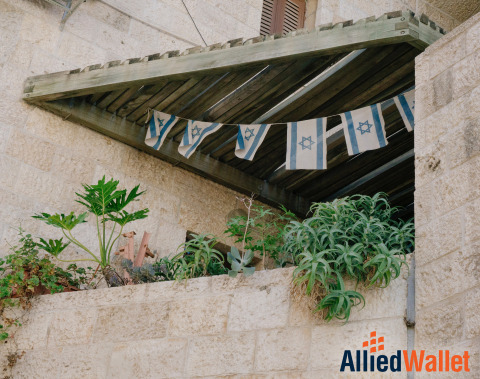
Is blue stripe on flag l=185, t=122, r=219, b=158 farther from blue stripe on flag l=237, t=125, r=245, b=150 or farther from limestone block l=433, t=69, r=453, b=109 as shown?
limestone block l=433, t=69, r=453, b=109

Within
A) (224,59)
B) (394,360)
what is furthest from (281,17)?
(394,360)

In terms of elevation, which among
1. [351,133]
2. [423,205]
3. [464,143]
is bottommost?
[423,205]

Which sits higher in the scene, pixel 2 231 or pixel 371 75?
pixel 371 75

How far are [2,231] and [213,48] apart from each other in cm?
263

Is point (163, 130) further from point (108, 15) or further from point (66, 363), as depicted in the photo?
point (66, 363)

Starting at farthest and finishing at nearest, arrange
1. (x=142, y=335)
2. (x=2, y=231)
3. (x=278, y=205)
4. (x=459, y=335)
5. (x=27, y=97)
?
(x=278, y=205)
(x=27, y=97)
(x=2, y=231)
(x=142, y=335)
(x=459, y=335)

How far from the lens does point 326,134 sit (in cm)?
799

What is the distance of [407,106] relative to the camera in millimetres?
6922

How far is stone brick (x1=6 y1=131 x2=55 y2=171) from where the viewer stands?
771 centimetres

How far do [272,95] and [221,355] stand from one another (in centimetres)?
291

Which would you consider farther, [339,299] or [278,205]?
[278,205]

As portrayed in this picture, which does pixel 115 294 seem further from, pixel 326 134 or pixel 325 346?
pixel 326 134

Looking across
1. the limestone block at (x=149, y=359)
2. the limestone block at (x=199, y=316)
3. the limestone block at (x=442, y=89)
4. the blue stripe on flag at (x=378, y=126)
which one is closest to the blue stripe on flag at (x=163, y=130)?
the blue stripe on flag at (x=378, y=126)

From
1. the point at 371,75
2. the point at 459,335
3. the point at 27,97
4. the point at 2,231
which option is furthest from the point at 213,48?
the point at 459,335
